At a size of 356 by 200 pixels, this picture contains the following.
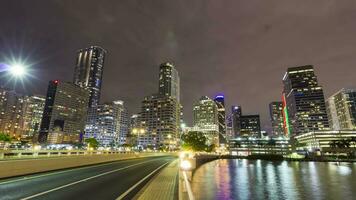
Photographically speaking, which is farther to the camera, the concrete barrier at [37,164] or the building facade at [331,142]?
the building facade at [331,142]

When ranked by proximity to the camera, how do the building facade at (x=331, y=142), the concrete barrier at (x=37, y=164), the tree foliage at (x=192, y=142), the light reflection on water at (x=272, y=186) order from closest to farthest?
the concrete barrier at (x=37, y=164)
the light reflection on water at (x=272, y=186)
the tree foliage at (x=192, y=142)
the building facade at (x=331, y=142)

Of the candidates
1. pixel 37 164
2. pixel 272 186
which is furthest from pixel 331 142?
pixel 37 164

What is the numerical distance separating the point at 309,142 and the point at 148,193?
20599cm

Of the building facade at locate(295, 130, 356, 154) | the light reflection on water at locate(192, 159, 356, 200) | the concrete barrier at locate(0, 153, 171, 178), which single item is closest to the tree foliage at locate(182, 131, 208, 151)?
the light reflection on water at locate(192, 159, 356, 200)

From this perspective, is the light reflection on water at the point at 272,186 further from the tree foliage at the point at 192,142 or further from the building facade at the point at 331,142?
the building facade at the point at 331,142

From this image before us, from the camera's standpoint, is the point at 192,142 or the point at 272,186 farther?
the point at 192,142

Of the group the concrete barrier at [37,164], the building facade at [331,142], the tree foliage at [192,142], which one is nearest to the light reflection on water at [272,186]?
the concrete barrier at [37,164]

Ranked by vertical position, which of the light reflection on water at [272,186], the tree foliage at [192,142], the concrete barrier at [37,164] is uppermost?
the tree foliage at [192,142]

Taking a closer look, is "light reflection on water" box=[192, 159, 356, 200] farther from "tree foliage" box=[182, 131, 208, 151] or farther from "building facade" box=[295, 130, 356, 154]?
"building facade" box=[295, 130, 356, 154]

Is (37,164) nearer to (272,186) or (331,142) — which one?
(272,186)

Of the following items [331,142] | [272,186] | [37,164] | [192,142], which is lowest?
[272,186]

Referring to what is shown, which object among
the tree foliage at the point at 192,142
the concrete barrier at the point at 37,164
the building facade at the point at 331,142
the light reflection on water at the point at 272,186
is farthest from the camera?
the building facade at the point at 331,142

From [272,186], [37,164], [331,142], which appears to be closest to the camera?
[37,164]

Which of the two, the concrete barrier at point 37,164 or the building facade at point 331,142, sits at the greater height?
the building facade at point 331,142
